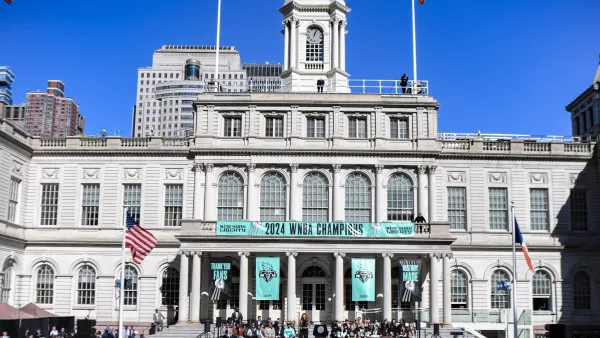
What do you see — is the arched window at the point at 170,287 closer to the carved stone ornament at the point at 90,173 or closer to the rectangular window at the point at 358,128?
the carved stone ornament at the point at 90,173

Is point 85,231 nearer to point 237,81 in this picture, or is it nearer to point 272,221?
point 272,221

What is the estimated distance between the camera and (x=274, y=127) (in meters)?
48.7

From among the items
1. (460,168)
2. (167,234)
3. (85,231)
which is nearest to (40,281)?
(85,231)

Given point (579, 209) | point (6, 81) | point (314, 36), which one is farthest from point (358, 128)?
point (6, 81)

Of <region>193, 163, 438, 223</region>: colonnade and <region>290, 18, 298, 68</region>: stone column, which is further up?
<region>290, 18, 298, 68</region>: stone column

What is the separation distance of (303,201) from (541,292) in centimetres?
1616

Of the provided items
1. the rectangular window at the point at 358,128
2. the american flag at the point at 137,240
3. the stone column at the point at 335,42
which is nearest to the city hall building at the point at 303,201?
the rectangular window at the point at 358,128

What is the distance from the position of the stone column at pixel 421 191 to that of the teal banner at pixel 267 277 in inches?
378

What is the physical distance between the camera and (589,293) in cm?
4888

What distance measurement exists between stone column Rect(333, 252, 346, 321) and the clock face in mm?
16418

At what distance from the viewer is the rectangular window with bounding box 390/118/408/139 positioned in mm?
48688

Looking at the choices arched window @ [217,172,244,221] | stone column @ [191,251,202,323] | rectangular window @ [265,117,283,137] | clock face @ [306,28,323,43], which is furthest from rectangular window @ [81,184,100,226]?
clock face @ [306,28,323,43]

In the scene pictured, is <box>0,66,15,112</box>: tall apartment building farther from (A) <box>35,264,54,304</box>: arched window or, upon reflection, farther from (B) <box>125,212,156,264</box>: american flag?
(B) <box>125,212,156,264</box>: american flag

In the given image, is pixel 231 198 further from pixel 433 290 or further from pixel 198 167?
pixel 433 290
